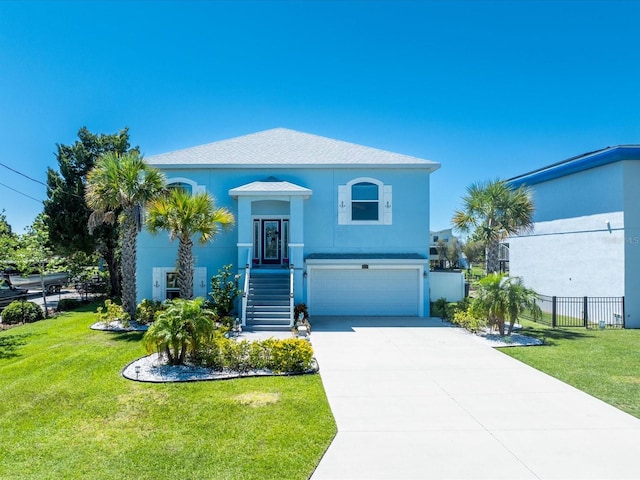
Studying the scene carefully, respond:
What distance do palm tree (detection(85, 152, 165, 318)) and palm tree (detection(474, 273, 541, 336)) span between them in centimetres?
1246

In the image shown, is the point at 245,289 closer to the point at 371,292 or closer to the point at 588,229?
the point at 371,292

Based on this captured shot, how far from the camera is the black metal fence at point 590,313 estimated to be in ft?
50.1

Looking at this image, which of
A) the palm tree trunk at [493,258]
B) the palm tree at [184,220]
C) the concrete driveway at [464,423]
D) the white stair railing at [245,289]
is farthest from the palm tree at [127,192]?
the palm tree trunk at [493,258]

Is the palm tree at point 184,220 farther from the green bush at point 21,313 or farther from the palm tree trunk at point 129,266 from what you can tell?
the green bush at point 21,313

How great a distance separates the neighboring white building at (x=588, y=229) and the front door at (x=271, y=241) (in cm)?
1449

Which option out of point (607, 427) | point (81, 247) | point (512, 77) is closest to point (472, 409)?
point (607, 427)

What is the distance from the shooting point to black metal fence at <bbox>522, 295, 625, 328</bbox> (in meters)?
15.3

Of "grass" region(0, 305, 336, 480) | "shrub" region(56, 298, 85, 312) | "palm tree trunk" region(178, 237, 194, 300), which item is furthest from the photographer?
"shrub" region(56, 298, 85, 312)

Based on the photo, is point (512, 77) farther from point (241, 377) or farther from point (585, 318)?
point (241, 377)

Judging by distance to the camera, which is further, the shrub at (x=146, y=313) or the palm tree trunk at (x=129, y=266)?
the palm tree trunk at (x=129, y=266)

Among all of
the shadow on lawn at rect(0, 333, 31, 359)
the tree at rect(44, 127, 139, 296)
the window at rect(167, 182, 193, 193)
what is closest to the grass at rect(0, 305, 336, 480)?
the shadow on lawn at rect(0, 333, 31, 359)

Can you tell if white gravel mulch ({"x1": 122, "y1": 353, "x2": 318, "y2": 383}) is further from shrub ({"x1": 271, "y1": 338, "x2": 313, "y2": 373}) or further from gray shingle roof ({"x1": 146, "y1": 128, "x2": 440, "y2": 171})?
gray shingle roof ({"x1": 146, "y1": 128, "x2": 440, "y2": 171})

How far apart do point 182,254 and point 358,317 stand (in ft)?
26.2

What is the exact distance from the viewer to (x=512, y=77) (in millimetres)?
18109
